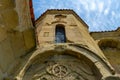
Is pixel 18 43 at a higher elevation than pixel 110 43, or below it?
higher

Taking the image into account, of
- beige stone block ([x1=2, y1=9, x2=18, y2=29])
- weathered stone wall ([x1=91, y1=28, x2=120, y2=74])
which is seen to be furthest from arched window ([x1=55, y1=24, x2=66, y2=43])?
beige stone block ([x1=2, y1=9, x2=18, y2=29])

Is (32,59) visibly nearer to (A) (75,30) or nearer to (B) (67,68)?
(B) (67,68)

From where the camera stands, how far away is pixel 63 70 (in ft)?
32.4

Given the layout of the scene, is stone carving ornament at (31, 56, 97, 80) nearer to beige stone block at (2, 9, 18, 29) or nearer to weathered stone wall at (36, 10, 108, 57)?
weathered stone wall at (36, 10, 108, 57)

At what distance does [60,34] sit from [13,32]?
13.7 ft

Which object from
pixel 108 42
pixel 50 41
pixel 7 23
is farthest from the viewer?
pixel 108 42

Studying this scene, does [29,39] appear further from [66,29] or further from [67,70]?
[66,29]

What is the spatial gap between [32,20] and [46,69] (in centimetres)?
161

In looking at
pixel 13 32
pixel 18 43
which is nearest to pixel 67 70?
pixel 18 43

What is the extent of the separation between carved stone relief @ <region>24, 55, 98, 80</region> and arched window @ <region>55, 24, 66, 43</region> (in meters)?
A: 2.26

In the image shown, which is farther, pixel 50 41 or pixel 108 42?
pixel 108 42

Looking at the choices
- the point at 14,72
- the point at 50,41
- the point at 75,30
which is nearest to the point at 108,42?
the point at 75,30

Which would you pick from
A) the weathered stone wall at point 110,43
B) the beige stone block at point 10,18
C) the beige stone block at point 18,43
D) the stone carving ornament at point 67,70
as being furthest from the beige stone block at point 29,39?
the weathered stone wall at point 110,43

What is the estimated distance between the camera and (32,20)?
396 inches
